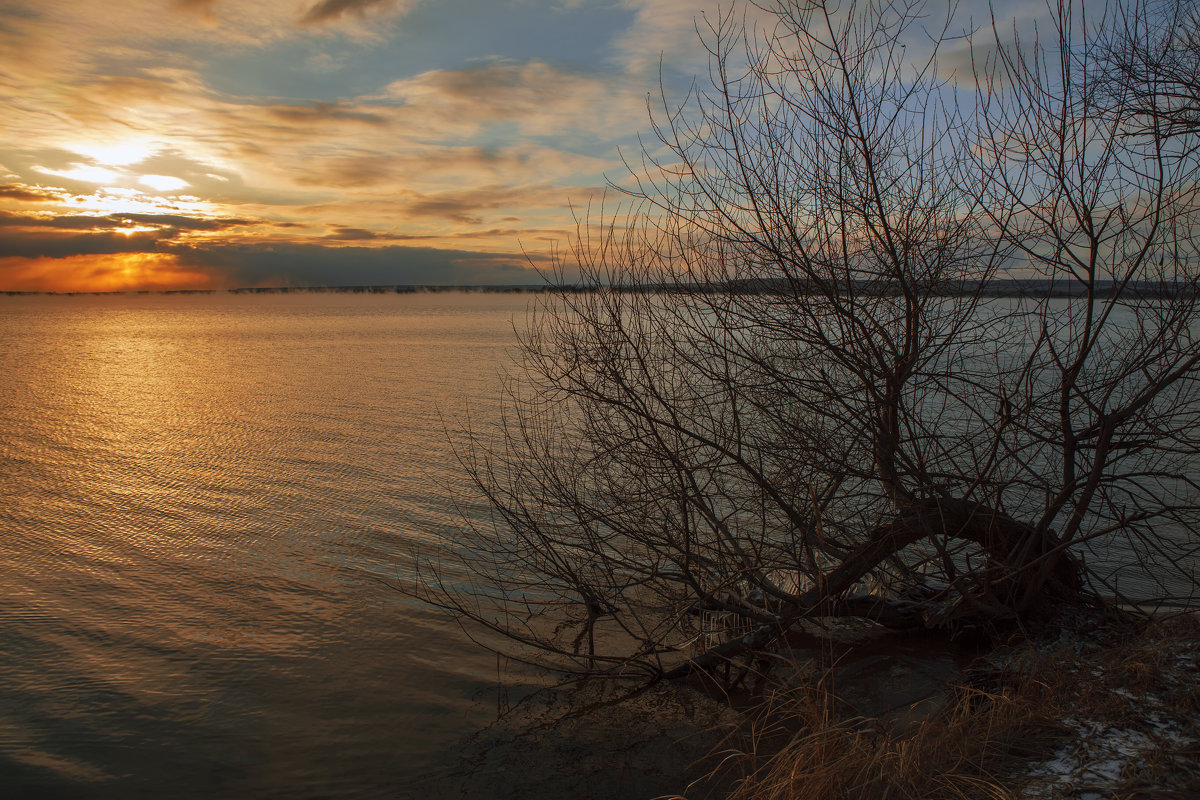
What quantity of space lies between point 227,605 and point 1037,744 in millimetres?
7698

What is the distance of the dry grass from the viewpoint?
Answer: 11.8 ft

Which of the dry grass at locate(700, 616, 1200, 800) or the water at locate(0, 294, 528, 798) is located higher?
the dry grass at locate(700, 616, 1200, 800)

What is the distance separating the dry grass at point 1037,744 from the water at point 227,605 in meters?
2.87

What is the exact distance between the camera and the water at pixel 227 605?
18.1 feet

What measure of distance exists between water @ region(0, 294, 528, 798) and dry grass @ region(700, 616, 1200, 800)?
2.87m

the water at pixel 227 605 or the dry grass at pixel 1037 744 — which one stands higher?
the dry grass at pixel 1037 744

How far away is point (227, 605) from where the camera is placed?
8.01 metres

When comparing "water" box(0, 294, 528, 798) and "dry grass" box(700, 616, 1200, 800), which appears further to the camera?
"water" box(0, 294, 528, 798)

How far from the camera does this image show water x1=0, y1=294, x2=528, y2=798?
18.1ft

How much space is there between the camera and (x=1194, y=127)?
A: 6.97m

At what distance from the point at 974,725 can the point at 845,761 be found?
3.73ft

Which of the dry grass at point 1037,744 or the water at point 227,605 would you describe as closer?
the dry grass at point 1037,744

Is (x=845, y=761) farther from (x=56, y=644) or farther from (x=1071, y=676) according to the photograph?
(x=56, y=644)

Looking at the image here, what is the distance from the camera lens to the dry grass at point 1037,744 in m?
3.59
